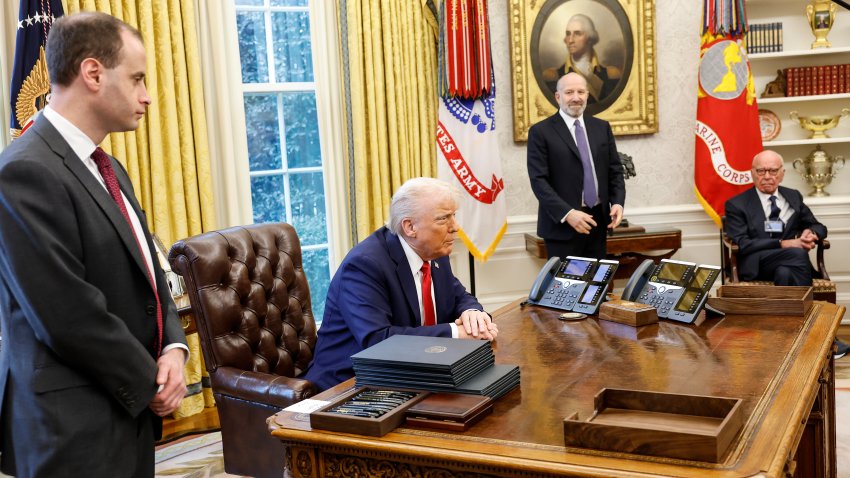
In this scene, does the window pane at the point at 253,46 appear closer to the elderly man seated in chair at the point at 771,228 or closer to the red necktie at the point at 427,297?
the red necktie at the point at 427,297

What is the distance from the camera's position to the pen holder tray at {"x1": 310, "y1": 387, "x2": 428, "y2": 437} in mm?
1805

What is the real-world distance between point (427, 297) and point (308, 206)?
3007mm

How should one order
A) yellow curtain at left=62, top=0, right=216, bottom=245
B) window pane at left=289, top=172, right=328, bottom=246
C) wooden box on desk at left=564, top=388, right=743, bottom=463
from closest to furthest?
wooden box on desk at left=564, top=388, right=743, bottom=463, yellow curtain at left=62, top=0, right=216, bottom=245, window pane at left=289, top=172, right=328, bottom=246

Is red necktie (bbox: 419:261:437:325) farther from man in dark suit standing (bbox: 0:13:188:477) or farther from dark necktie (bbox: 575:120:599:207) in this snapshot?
dark necktie (bbox: 575:120:599:207)

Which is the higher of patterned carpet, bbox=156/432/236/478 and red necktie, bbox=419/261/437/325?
red necktie, bbox=419/261/437/325

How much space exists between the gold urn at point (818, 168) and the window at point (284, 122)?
3.65 meters

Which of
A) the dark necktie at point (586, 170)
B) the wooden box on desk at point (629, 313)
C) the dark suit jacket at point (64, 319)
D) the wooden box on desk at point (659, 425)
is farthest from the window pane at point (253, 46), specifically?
the wooden box on desk at point (659, 425)

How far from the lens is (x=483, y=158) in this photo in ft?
19.2

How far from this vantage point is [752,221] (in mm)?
5484

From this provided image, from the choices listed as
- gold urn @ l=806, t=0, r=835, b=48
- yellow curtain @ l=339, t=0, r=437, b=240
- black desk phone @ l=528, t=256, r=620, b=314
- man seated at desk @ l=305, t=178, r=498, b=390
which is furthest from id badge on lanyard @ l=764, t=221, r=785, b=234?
man seated at desk @ l=305, t=178, r=498, b=390

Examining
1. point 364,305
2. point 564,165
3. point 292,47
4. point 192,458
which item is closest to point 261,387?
point 364,305

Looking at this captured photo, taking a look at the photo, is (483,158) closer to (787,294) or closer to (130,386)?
(787,294)

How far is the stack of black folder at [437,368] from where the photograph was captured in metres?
1.95

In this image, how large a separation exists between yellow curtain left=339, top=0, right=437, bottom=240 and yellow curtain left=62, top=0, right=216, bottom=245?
3.42 ft
